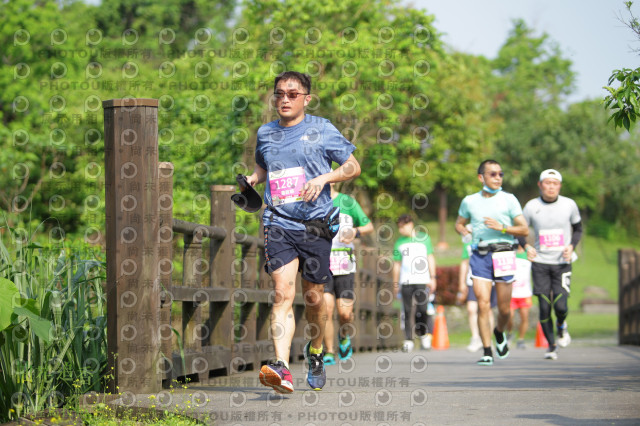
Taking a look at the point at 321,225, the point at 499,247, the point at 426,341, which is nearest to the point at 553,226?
the point at 499,247

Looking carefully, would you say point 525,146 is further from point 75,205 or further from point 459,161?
point 75,205

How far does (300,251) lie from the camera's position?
6.26m

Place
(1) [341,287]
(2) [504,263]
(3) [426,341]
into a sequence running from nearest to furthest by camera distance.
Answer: (2) [504,263], (1) [341,287], (3) [426,341]

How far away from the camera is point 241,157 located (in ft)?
56.1

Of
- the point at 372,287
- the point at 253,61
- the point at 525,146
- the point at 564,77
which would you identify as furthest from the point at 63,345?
the point at 564,77

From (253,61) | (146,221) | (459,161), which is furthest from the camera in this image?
(459,161)

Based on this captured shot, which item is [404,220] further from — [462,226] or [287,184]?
[287,184]

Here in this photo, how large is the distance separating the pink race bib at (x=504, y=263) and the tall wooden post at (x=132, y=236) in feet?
15.7

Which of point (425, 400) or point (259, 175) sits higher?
point (259, 175)

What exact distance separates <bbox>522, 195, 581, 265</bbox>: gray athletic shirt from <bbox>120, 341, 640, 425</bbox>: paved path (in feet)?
10.1

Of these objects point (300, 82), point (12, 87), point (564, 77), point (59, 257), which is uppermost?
point (564, 77)

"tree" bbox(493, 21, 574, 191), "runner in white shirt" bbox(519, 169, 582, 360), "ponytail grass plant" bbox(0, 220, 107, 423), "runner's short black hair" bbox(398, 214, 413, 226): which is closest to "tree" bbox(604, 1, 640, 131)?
"ponytail grass plant" bbox(0, 220, 107, 423)

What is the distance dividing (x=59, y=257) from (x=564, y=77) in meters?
66.8

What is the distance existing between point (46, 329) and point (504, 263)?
5517 millimetres
